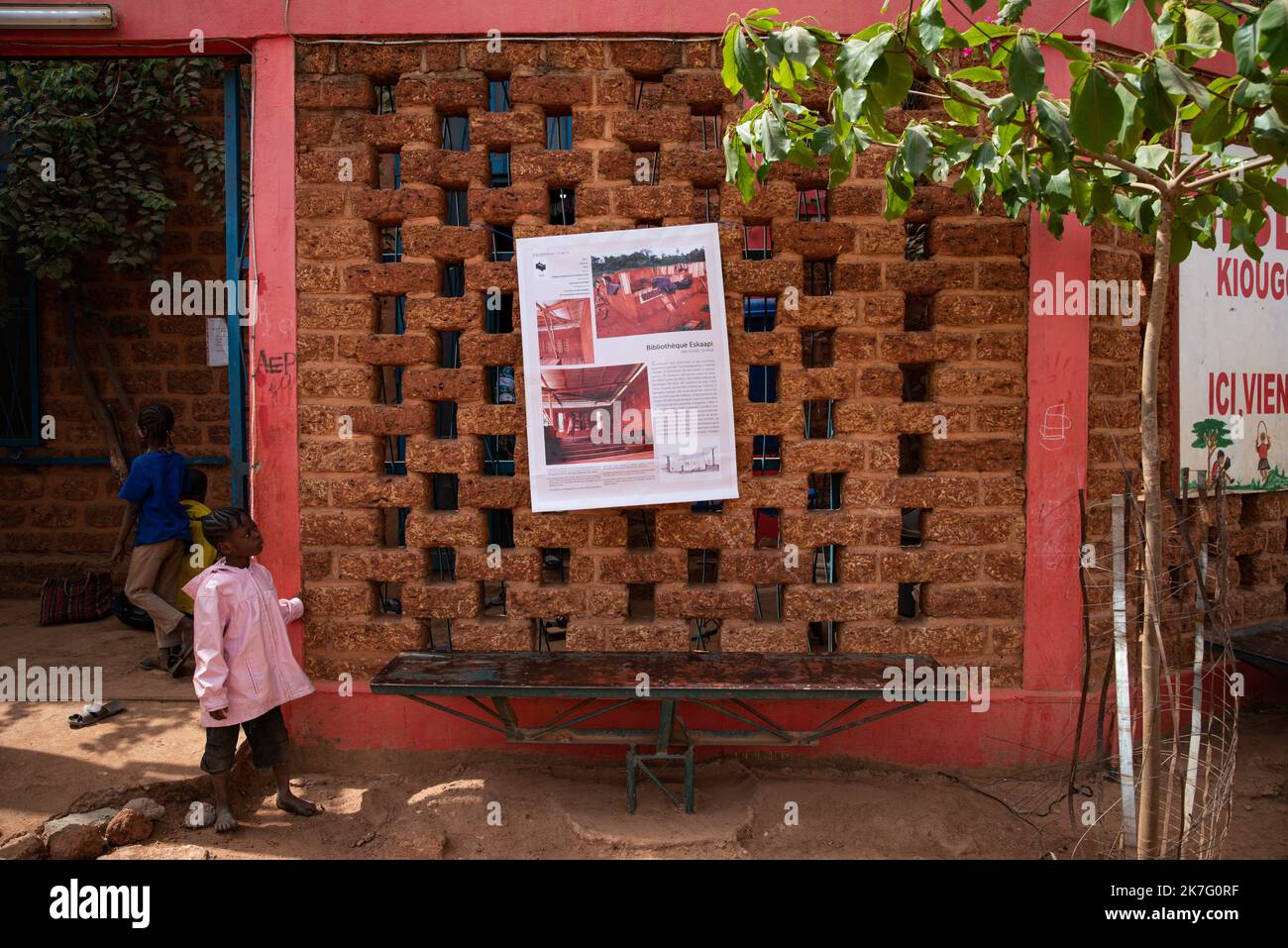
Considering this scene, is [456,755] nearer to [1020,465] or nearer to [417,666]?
[417,666]

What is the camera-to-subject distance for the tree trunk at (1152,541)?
2.63m

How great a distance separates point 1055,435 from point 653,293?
208 cm

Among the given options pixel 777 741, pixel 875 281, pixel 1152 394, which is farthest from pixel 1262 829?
pixel 875 281

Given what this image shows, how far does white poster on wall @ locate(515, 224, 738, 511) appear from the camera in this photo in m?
3.97

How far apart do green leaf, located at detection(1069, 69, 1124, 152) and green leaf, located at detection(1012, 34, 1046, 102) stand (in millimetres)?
106

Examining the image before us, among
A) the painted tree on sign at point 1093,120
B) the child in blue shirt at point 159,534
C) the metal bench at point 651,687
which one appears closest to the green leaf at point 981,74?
the painted tree on sign at point 1093,120

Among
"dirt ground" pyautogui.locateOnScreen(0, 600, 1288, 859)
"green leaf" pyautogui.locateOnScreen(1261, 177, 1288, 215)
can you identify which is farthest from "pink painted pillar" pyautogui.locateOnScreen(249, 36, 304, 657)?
"green leaf" pyautogui.locateOnScreen(1261, 177, 1288, 215)

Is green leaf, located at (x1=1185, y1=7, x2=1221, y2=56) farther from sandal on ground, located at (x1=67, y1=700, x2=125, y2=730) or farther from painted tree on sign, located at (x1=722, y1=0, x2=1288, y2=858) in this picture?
sandal on ground, located at (x1=67, y1=700, x2=125, y2=730)

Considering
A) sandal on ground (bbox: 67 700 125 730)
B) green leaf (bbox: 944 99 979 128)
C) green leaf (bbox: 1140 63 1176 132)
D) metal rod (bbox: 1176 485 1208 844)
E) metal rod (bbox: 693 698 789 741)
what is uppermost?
green leaf (bbox: 944 99 979 128)

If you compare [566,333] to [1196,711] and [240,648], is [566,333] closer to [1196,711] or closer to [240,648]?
[240,648]

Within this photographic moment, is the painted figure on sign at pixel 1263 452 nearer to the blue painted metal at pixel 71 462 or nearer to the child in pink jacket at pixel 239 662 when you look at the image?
the child in pink jacket at pixel 239 662

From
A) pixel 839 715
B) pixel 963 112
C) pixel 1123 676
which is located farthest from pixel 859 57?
pixel 839 715

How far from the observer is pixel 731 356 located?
4023 millimetres

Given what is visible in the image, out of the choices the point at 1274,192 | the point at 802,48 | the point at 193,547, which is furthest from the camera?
the point at 193,547
